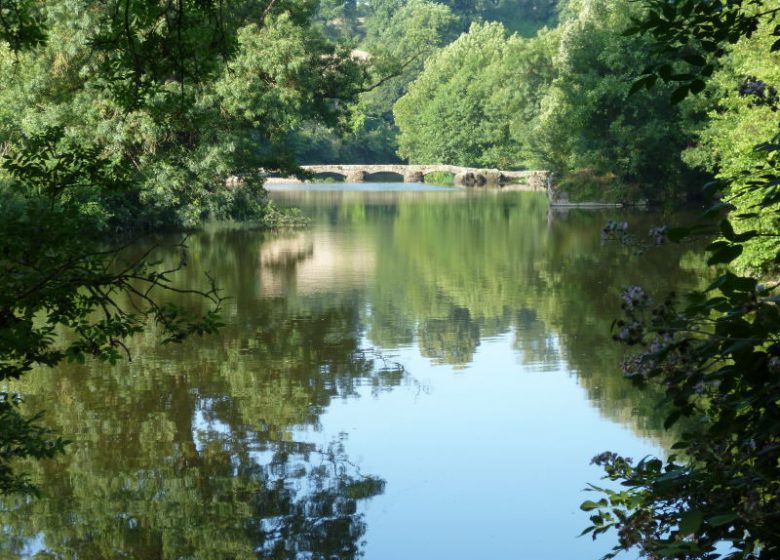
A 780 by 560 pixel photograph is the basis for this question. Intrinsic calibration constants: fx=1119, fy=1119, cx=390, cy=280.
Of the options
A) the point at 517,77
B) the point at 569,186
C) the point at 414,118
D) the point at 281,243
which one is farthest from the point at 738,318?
the point at 414,118

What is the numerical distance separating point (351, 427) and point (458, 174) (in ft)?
180

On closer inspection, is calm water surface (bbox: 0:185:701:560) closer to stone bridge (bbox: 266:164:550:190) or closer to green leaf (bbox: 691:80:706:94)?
green leaf (bbox: 691:80:706:94)

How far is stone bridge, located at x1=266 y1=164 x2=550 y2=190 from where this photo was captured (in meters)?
62.4

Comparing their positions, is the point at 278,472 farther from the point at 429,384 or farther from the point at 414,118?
the point at 414,118

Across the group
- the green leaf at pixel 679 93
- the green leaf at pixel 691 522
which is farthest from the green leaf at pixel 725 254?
the green leaf at pixel 691 522

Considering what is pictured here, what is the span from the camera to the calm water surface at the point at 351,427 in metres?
8.05

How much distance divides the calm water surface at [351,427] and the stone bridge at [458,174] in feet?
130

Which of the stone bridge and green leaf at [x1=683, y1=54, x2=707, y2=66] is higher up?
green leaf at [x1=683, y1=54, x2=707, y2=66]

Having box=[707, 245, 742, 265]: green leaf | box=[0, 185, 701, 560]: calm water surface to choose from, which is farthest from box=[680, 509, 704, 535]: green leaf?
box=[0, 185, 701, 560]: calm water surface

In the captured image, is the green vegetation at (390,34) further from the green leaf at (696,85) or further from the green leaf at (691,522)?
the green leaf at (691,522)

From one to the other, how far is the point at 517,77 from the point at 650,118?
27.5 m

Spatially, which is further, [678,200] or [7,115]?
[678,200]

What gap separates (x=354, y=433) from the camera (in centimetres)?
1061

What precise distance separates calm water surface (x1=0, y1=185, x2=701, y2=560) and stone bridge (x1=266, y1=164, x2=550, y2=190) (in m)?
39.6
